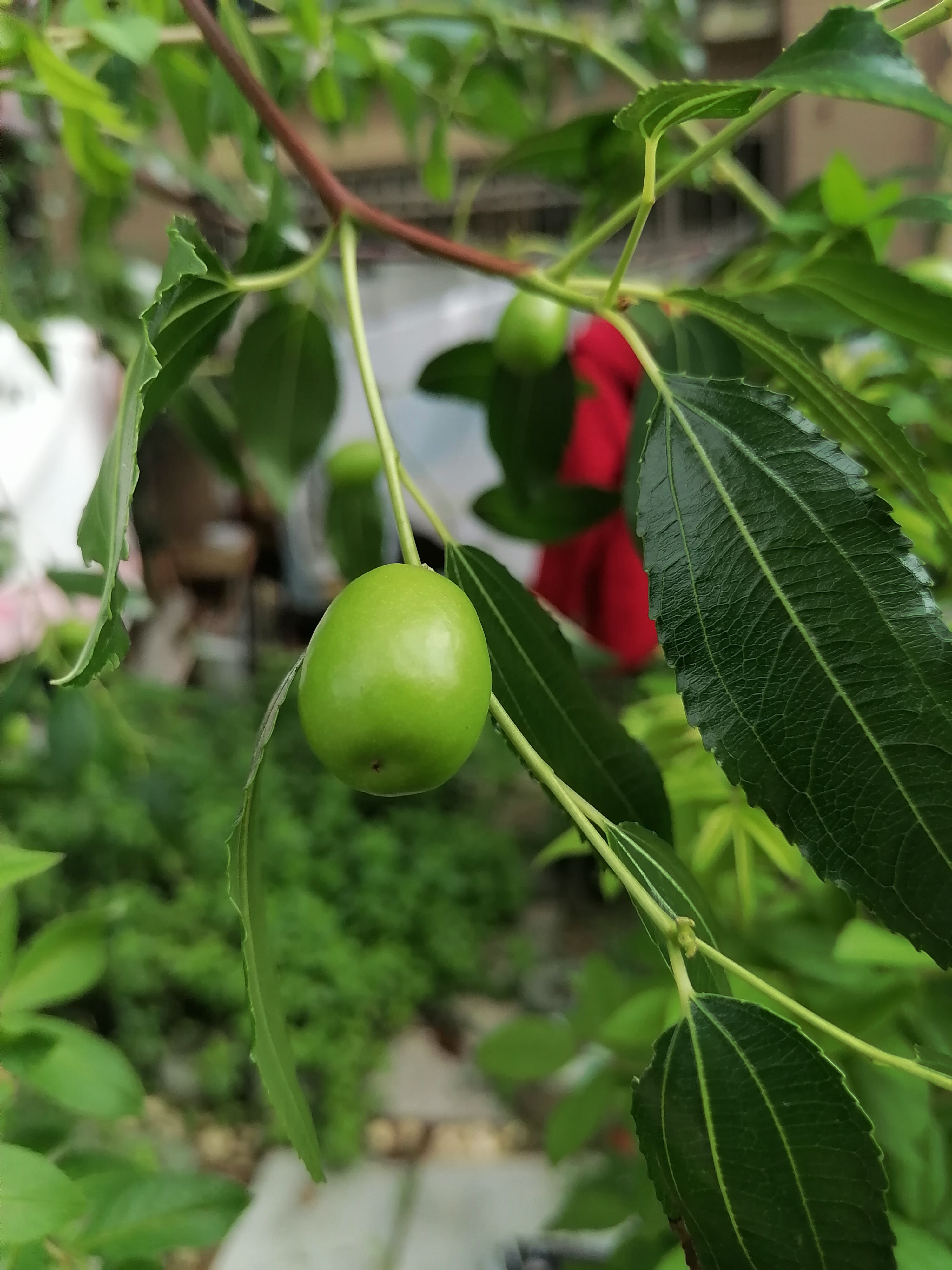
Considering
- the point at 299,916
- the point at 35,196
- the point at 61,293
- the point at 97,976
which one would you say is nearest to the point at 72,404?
the point at 35,196

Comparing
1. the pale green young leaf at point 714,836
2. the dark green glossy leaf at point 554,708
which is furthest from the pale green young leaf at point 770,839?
the dark green glossy leaf at point 554,708

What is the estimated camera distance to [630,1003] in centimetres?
45

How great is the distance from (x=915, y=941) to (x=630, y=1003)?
0.25m

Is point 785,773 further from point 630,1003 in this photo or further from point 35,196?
point 35,196

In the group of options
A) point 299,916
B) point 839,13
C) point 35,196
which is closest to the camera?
point 839,13

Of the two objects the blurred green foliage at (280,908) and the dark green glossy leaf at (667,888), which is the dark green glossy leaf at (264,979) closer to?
the dark green glossy leaf at (667,888)

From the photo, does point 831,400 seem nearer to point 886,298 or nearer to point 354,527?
point 886,298

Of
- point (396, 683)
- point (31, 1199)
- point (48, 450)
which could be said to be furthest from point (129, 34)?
point (48, 450)

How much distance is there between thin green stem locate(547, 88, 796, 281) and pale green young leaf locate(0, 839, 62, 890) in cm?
27

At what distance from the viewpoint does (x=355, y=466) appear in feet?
1.76

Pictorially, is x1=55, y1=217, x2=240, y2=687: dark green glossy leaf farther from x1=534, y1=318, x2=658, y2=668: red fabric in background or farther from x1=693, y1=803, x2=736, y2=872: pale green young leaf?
x1=534, y1=318, x2=658, y2=668: red fabric in background

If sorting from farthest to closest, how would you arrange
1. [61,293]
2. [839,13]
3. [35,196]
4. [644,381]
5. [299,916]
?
1. [299,916]
2. [35,196]
3. [61,293]
4. [644,381]
5. [839,13]

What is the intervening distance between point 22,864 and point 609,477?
2.18ft

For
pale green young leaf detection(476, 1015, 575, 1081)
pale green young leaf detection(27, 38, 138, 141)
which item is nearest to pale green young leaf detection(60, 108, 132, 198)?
pale green young leaf detection(27, 38, 138, 141)
